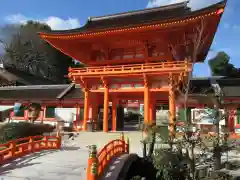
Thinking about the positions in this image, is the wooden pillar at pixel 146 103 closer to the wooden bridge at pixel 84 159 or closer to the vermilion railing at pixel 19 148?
the wooden bridge at pixel 84 159

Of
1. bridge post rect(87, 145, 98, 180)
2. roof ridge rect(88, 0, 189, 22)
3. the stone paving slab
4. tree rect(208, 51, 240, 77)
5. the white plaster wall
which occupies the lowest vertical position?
the stone paving slab

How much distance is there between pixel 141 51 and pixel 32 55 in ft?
145

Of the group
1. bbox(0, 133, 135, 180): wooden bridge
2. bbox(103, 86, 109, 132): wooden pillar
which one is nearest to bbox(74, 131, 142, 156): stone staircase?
bbox(103, 86, 109, 132): wooden pillar

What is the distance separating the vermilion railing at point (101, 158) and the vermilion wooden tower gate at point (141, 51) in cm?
449

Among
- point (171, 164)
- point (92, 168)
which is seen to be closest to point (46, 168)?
point (92, 168)

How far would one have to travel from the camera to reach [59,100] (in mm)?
24734

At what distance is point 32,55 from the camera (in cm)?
5762

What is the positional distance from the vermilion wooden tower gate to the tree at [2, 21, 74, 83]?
129 feet

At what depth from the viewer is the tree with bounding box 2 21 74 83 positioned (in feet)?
→ 186

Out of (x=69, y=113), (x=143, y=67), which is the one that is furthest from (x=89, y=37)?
(x=69, y=113)

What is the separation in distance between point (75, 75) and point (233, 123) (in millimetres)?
13657

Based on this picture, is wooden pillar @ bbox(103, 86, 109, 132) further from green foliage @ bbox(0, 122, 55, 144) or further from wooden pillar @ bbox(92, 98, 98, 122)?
green foliage @ bbox(0, 122, 55, 144)

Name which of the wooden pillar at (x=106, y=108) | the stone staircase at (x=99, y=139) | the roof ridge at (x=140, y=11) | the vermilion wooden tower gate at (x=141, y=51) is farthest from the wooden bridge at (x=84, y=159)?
the roof ridge at (x=140, y=11)

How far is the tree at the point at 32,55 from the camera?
56844 mm
